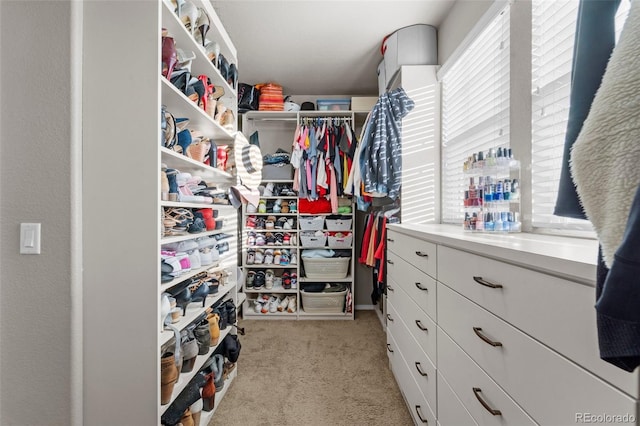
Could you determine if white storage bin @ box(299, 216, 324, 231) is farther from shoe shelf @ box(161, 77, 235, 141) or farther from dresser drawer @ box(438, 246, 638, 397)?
dresser drawer @ box(438, 246, 638, 397)

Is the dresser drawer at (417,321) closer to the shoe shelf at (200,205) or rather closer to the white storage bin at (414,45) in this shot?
the shoe shelf at (200,205)

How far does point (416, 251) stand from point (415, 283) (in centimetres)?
16

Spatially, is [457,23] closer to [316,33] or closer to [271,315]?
[316,33]

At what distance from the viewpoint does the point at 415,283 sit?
1.39 m

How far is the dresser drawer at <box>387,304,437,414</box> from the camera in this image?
1.19 meters

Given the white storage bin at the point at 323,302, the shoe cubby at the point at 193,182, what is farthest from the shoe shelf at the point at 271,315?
the shoe cubby at the point at 193,182

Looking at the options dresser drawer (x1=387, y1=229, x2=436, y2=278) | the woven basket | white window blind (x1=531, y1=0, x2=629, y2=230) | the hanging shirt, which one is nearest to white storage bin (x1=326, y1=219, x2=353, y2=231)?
the hanging shirt

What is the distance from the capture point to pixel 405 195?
85.7 inches

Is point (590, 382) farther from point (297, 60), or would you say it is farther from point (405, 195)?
point (297, 60)

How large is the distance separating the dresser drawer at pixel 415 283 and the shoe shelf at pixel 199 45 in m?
1.51

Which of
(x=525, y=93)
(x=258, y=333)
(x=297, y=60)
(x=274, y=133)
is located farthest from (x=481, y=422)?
(x=274, y=133)

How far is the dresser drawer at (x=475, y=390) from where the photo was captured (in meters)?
0.71

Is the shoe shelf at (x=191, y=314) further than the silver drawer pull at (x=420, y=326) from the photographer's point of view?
No

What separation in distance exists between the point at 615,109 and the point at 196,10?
1.62m
